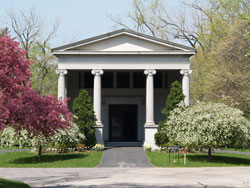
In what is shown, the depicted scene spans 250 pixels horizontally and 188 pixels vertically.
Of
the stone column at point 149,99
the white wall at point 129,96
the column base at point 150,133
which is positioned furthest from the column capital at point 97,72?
the column base at point 150,133

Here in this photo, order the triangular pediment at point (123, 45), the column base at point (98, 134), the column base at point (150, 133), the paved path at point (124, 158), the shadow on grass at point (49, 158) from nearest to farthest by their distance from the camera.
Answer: the paved path at point (124, 158)
the shadow on grass at point (49, 158)
the column base at point (98, 134)
the column base at point (150, 133)
the triangular pediment at point (123, 45)

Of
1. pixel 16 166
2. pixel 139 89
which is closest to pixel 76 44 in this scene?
pixel 139 89

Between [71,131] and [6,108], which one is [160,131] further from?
[6,108]

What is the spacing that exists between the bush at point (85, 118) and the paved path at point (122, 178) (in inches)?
395

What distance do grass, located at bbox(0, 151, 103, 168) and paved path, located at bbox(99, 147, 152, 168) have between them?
65 centimetres

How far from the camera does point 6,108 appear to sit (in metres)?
12.9

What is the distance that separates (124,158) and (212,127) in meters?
7.09

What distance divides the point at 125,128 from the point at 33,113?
2881 centimetres

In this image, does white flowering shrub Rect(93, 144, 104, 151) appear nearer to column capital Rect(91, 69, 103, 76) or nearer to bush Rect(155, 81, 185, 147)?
bush Rect(155, 81, 185, 147)

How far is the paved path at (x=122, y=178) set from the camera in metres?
17.3

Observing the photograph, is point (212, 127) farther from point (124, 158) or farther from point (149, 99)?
point (149, 99)

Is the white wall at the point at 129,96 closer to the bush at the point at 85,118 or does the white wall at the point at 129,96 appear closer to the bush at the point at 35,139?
the bush at the point at 85,118

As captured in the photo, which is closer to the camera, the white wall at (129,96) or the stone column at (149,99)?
the stone column at (149,99)

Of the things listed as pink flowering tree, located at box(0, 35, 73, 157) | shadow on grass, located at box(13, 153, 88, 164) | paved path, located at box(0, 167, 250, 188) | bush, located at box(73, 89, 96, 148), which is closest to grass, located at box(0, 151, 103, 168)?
shadow on grass, located at box(13, 153, 88, 164)
